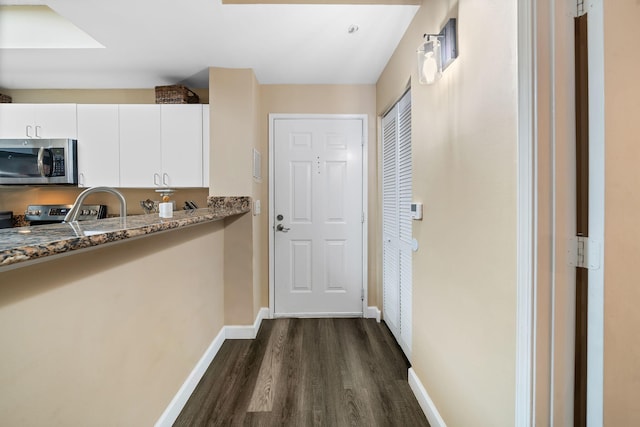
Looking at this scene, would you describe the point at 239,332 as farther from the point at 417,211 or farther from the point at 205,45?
the point at 205,45

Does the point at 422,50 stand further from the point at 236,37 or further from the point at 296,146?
the point at 296,146

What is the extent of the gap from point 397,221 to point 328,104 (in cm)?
142

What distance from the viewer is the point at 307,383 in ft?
6.08

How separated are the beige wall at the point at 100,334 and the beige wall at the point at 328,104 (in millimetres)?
1408

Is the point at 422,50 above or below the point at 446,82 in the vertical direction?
above

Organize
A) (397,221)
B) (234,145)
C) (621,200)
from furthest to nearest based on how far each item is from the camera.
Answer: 1. (234,145)
2. (397,221)
3. (621,200)

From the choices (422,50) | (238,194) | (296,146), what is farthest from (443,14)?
(238,194)

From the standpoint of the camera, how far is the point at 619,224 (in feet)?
2.53

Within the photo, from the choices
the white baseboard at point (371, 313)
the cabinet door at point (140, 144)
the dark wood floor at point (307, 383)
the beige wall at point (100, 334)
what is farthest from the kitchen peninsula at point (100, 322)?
the white baseboard at point (371, 313)

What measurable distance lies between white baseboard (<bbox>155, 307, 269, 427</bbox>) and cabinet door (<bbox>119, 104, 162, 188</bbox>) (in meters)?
1.54

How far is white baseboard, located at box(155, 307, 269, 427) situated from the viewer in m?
1.47

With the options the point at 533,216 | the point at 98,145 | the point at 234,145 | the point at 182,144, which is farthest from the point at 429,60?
the point at 98,145

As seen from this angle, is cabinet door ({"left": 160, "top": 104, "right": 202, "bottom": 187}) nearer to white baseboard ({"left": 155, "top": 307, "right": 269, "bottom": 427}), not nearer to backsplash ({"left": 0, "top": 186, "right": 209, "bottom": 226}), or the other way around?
backsplash ({"left": 0, "top": 186, "right": 209, "bottom": 226})

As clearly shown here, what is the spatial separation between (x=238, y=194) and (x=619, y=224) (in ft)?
7.55
